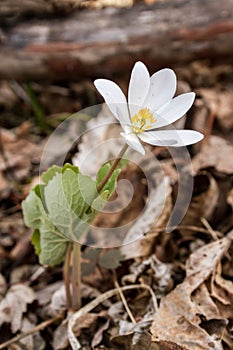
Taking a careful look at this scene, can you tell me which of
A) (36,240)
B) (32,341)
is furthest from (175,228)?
(32,341)

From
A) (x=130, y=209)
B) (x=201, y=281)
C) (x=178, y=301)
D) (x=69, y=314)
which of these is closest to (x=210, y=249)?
(x=201, y=281)

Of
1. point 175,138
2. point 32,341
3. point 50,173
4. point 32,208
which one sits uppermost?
point 175,138

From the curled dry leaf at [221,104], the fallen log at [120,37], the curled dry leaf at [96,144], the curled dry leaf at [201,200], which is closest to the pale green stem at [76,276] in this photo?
the curled dry leaf at [201,200]

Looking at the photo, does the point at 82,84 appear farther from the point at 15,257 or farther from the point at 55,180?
the point at 55,180

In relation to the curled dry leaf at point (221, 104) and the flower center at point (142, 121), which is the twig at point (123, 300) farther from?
the curled dry leaf at point (221, 104)

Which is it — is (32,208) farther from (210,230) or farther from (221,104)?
(221,104)

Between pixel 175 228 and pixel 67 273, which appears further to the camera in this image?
pixel 175 228
